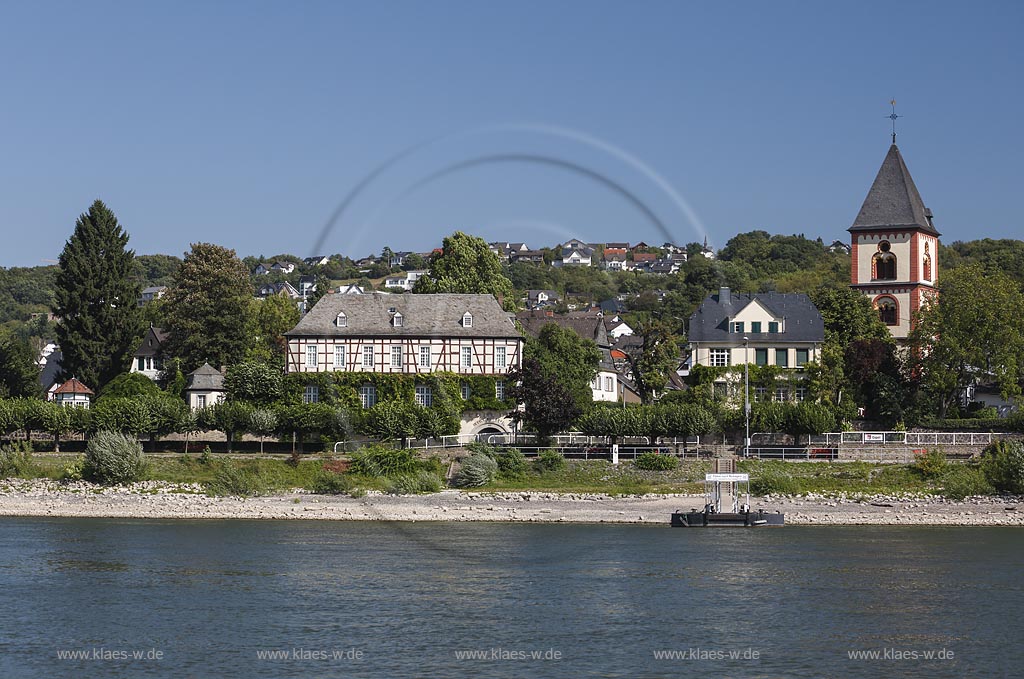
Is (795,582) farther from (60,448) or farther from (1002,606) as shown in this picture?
(60,448)

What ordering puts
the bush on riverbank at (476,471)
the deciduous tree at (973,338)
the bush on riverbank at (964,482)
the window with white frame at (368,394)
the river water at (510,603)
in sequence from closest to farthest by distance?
1. the river water at (510,603)
2. the bush on riverbank at (964,482)
3. the bush on riverbank at (476,471)
4. the deciduous tree at (973,338)
5. the window with white frame at (368,394)

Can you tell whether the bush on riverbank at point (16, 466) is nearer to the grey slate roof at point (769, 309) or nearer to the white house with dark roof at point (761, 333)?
the white house with dark roof at point (761, 333)

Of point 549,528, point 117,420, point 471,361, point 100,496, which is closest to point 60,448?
point 117,420

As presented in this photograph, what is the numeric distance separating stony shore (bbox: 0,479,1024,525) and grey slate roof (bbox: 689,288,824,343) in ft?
67.2

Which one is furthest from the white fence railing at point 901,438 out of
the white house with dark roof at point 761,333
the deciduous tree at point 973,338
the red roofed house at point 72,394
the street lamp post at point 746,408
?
the red roofed house at point 72,394

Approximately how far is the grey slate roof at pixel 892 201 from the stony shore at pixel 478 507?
34505mm

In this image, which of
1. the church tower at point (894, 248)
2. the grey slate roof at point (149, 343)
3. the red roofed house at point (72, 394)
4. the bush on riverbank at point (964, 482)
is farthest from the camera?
the grey slate roof at point (149, 343)

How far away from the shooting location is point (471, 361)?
8719cm

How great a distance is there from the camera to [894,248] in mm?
101938

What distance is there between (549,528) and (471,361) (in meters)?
23.6

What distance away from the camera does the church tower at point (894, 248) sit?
332 ft

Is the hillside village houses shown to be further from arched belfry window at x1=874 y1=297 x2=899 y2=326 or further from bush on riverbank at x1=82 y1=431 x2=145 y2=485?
bush on riverbank at x1=82 y1=431 x2=145 y2=485

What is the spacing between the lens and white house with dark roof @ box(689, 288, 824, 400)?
9069 centimetres

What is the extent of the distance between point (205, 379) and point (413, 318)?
13.7m
